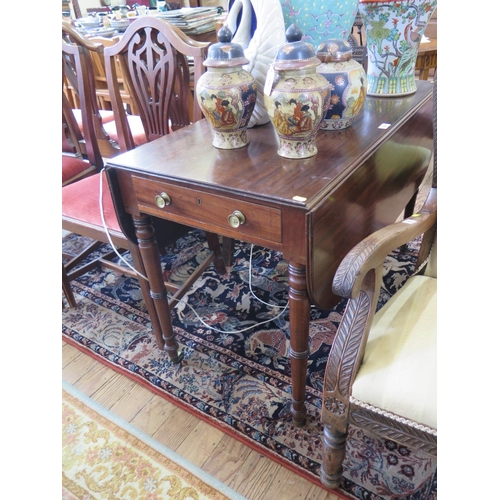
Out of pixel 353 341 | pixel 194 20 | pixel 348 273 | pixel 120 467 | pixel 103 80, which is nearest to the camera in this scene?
pixel 348 273

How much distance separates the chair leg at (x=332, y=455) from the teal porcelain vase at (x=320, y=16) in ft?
3.12

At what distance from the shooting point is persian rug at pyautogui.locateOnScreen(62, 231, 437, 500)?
1.01m

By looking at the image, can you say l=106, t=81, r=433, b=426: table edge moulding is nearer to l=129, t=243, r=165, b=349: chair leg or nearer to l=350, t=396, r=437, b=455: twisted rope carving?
l=129, t=243, r=165, b=349: chair leg

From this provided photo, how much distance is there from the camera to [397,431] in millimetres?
712

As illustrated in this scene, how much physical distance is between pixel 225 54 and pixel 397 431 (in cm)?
81

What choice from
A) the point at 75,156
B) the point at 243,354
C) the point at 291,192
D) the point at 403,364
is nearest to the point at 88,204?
the point at 75,156

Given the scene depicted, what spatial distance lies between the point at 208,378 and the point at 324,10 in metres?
1.11

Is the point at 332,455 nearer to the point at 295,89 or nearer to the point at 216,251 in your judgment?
the point at 295,89

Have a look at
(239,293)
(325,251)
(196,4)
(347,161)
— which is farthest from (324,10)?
(196,4)

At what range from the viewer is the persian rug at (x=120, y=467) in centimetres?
100

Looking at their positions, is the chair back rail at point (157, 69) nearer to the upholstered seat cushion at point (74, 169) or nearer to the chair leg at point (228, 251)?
the upholstered seat cushion at point (74, 169)

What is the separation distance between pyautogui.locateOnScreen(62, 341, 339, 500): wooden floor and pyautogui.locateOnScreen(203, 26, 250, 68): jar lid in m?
0.95

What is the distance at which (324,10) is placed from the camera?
1.05 meters
